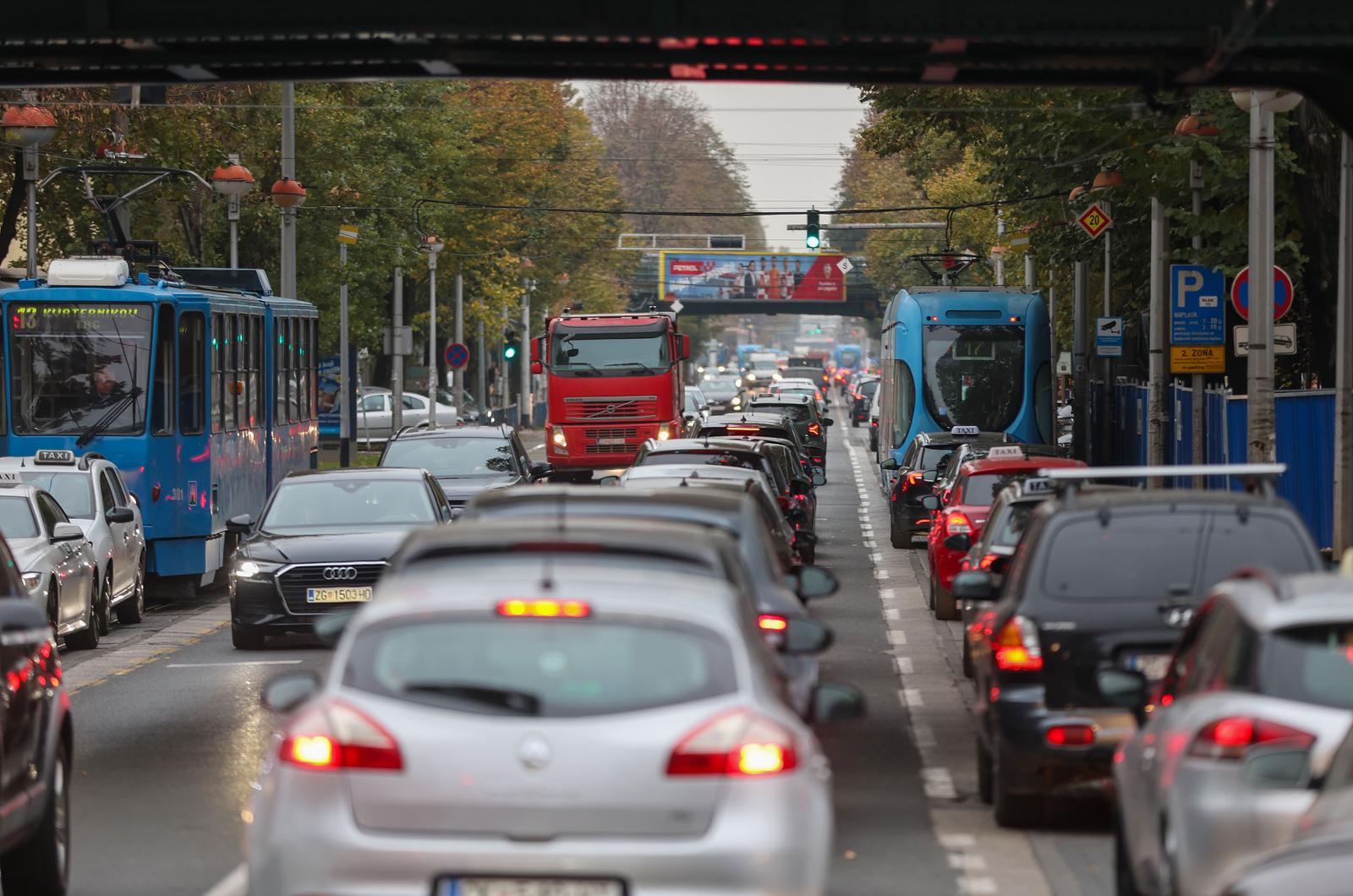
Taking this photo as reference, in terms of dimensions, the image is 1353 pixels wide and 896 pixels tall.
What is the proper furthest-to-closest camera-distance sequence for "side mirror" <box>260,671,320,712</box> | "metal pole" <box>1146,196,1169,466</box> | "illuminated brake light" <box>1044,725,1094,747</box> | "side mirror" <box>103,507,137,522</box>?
"metal pole" <box>1146,196,1169,466</box>, "side mirror" <box>103,507,137,522</box>, "illuminated brake light" <box>1044,725,1094,747</box>, "side mirror" <box>260,671,320,712</box>

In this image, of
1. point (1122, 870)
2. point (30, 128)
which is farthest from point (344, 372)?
point (1122, 870)

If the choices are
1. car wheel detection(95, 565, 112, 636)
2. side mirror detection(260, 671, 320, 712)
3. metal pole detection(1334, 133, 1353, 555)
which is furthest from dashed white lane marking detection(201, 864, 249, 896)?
metal pole detection(1334, 133, 1353, 555)

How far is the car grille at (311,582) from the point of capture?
19438 millimetres

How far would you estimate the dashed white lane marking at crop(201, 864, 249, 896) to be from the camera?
939cm

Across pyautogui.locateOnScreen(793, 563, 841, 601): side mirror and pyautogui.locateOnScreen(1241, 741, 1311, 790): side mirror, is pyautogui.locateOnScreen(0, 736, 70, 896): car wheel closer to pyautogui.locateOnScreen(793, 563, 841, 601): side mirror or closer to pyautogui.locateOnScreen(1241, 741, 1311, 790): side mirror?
pyautogui.locateOnScreen(793, 563, 841, 601): side mirror

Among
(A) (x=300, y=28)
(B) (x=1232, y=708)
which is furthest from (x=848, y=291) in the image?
(B) (x=1232, y=708)

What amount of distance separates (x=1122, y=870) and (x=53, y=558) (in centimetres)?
1324

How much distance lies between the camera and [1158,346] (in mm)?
30938

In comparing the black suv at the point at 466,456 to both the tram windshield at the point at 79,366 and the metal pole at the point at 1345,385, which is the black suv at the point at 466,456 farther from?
the metal pole at the point at 1345,385

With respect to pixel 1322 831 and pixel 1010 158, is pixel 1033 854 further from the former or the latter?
pixel 1010 158

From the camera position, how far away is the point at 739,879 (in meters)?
6.41

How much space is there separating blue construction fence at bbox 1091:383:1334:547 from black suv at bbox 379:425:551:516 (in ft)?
27.5

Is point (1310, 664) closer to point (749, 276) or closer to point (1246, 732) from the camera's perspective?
point (1246, 732)

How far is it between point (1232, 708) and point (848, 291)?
406 ft
